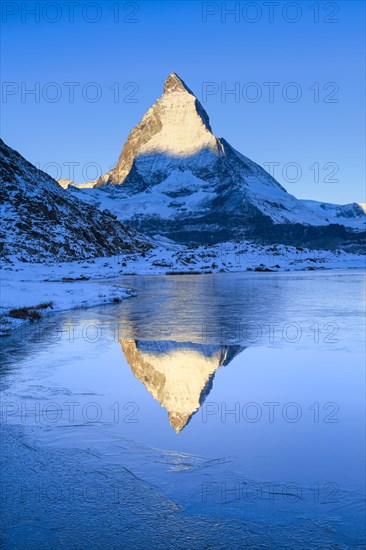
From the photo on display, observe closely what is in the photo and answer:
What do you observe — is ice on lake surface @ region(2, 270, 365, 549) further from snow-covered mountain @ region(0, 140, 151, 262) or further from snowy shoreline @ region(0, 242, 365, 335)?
snow-covered mountain @ region(0, 140, 151, 262)

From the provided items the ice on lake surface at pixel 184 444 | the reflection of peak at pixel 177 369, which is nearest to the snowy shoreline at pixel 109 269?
the reflection of peak at pixel 177 369

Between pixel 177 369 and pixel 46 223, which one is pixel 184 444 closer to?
pixel 177 369

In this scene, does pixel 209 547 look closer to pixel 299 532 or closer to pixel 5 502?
pixel 299 532

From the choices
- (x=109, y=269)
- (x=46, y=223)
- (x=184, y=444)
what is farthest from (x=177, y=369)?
(x=46, y=223)

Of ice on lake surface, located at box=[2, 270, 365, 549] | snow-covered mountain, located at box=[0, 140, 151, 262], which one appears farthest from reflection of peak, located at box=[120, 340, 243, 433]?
snow-covered mountain, located at box=[0, 140, 151, 262]

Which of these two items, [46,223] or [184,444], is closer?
[184,444]

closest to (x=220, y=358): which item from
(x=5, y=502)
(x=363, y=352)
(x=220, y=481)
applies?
(x=363, y=352)

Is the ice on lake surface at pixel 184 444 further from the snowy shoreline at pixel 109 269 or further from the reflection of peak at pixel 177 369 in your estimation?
the snowy shoreline at pixel 109 269
